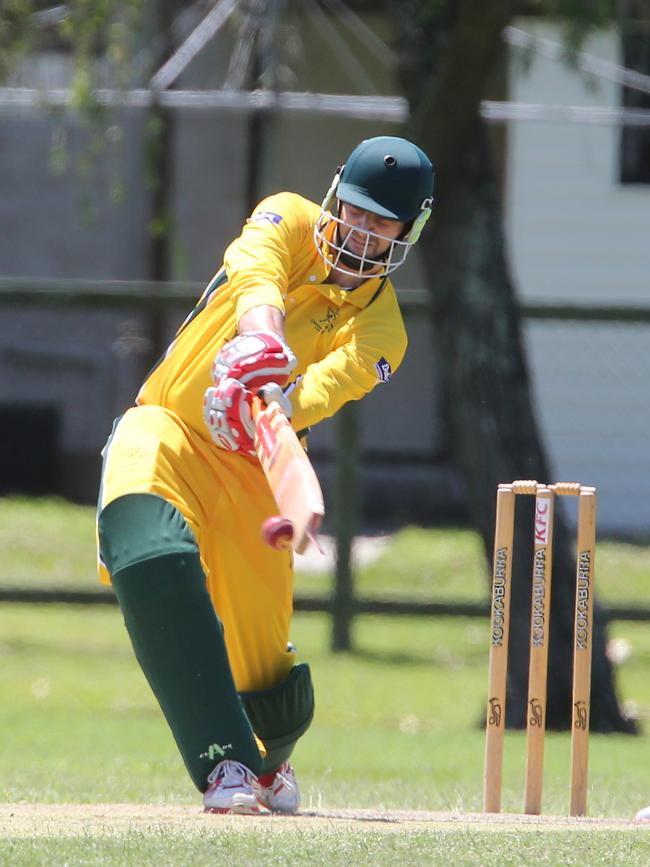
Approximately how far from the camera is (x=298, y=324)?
4789 mm

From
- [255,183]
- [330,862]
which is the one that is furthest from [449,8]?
[255,183]

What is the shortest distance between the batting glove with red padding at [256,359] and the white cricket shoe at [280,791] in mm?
1295

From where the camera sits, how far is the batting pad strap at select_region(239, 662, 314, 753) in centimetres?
486

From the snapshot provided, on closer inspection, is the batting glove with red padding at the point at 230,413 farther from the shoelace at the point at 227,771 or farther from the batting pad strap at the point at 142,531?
the shoelace at the point at 227,771

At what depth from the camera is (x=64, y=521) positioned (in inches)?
450

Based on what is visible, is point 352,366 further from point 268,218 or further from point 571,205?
point 571,205

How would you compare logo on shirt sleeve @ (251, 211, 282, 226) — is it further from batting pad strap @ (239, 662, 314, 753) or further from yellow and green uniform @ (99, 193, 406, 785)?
batting pad strap @ (239, 662, 314, 753)

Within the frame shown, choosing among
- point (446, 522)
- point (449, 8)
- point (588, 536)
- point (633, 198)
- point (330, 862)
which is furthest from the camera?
point (633, 198)

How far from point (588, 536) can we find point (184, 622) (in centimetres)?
120

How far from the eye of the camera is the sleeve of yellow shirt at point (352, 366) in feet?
14.7

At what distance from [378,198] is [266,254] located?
0.35 meters

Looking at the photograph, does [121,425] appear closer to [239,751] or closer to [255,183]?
[239,751]

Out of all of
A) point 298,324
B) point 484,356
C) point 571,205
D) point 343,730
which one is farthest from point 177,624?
point 571,205

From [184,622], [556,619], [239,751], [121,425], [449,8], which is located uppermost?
[449,8]
